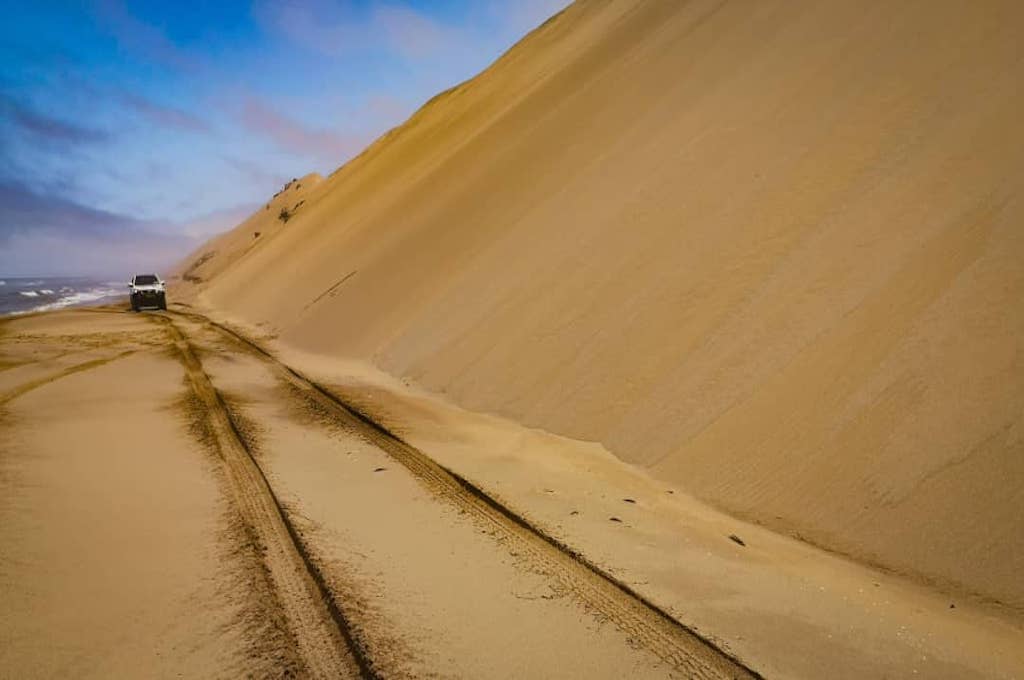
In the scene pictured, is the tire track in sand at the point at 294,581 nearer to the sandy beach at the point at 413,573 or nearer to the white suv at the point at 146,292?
the sandy beach at the point at 413,573

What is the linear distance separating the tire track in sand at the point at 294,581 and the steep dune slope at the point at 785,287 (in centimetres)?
317

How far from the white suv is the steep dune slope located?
15.1 meters

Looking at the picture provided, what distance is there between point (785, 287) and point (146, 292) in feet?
88.8

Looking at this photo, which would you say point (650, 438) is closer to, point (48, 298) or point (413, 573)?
point (413, 573)

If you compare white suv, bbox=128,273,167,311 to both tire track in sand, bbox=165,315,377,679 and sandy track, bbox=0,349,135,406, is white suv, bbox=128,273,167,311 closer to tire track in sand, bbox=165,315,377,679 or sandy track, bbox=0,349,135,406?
sandy track, bbox=0,349,135,406

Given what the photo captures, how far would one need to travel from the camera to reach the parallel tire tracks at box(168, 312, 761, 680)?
9.70 ft

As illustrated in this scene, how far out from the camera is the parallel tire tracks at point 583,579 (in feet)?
9.70

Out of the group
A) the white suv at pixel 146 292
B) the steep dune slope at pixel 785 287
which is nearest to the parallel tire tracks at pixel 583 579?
the steep dune slope at pixel 785 287

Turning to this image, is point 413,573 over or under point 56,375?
under

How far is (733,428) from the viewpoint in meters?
5.46

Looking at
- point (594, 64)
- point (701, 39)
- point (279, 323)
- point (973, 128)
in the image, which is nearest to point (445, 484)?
point (973, 128)

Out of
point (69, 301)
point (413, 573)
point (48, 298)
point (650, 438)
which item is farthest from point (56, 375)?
point (48, 298)

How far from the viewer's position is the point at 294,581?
139 inches

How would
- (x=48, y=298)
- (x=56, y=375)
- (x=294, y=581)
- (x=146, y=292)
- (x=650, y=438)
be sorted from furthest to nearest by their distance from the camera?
(x=48, y=298), (x=146, y=292), (x=56, y=375), (x=650, y=438), (x=294, y=581)
